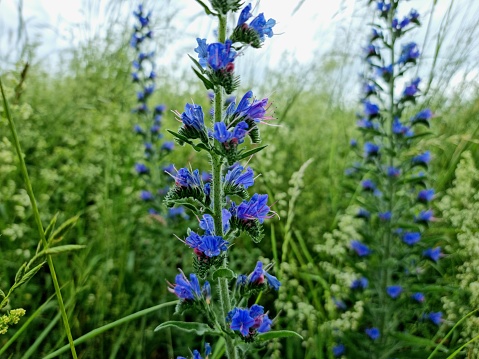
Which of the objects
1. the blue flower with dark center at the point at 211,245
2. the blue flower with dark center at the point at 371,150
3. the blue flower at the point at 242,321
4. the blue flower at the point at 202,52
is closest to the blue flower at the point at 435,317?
the blue flower with dark center at the point at 371,150

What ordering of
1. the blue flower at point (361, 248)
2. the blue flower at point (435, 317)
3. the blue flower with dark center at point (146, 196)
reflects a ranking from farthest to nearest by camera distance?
the blue flower with dark center at point (146, 196)
the blue flower at point (361, 248)
the blue flower at point (435, 317)

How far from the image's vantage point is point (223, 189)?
1521 millimetres

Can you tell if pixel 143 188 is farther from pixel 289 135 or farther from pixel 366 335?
pixel 366 335

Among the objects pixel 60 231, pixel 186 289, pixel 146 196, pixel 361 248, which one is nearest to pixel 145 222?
pixel 146 196

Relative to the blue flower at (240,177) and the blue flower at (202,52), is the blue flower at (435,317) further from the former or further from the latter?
the blue flower at (202,52)

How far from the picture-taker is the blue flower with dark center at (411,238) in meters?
2.80

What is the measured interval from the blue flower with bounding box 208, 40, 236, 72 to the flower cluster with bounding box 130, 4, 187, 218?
222 centimetres

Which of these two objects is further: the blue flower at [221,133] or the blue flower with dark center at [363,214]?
the blue flower with dark center at [363,214]

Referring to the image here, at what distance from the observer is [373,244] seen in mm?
2936

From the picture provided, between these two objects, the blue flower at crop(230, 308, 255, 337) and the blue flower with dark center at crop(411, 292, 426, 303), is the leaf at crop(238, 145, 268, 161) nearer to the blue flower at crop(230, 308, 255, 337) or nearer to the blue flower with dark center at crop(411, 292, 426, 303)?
the blue flower at crop(230, 308, 255, 337)

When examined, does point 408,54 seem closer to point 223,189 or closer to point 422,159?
point 422,159

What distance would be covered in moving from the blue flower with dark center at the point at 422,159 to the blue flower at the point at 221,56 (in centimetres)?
214

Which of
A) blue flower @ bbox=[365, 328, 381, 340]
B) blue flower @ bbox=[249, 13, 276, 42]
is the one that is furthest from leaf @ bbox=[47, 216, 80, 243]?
blue flower @ bbox=[365, 328, 381, 340]

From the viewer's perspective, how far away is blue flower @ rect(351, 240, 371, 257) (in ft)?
9.98
